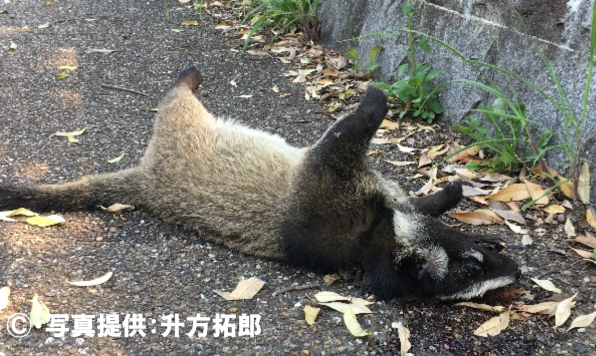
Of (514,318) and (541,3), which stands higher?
(541,3)

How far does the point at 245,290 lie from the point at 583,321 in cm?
179

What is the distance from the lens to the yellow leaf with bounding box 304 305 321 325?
309cm

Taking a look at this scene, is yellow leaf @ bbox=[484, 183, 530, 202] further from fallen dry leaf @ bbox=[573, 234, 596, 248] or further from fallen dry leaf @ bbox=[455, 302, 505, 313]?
fallen dry leaf @ bbox=[455, 302, 505, 313]

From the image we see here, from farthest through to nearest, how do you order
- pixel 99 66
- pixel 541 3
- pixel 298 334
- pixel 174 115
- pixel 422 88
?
pixel 99 66
pixel 422 88
pixel 174 115
pixel 541 3
pixel 298 334

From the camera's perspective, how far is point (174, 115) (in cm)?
444

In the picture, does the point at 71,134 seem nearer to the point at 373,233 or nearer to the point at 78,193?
the point at 78,193

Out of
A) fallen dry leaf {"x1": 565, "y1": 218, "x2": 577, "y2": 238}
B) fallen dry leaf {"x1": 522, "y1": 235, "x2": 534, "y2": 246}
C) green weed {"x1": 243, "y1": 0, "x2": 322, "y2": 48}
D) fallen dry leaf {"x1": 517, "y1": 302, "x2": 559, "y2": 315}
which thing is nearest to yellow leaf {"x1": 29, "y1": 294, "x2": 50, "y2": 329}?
fallen dry leaf {"x1": 517, "y1": 302, "x2": 559, "y2": 315}

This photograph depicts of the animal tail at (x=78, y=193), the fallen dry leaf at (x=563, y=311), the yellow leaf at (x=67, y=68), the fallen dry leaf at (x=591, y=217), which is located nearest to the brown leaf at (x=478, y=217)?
the fallen dry leaf at (x=591, y=217)

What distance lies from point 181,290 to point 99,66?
373cm

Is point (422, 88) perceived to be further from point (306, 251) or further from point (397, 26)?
point (306, 251)

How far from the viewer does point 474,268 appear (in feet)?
11.2

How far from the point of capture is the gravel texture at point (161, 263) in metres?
2.94

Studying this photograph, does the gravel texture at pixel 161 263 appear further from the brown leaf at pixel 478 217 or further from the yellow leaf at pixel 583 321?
the brown leaf at pixel 478 217

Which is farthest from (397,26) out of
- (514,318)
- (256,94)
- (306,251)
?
(514,318)
